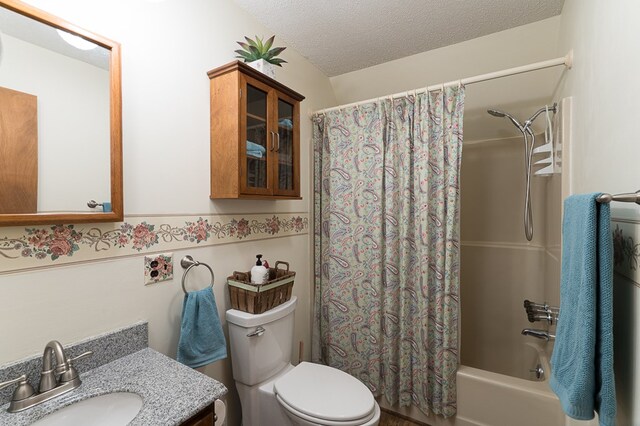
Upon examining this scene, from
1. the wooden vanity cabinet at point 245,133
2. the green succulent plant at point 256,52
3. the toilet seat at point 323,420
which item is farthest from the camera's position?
the green succulent plant at point 256,52

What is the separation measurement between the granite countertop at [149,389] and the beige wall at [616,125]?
1047 mm

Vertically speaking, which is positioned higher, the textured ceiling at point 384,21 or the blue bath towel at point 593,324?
the textured ceiling at point 384,21

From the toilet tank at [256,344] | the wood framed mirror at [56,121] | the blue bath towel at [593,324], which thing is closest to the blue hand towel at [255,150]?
the wood framed mirror at [56,121]

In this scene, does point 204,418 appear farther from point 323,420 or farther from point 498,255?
point 498,255

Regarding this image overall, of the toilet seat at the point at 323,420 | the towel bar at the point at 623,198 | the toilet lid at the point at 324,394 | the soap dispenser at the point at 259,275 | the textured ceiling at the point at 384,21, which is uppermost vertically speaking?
the textured ceiling at the point at 384,21

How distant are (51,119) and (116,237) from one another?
437 millimetres

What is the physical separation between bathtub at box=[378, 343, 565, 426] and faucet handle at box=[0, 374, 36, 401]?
189 cm

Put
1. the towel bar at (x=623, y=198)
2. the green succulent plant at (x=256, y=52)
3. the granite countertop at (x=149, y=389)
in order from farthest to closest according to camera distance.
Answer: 1. the green succulent plant at (x=256, y=52)
2. the granite countertop at (x=149, y=389)
3. the towel bar at (x=623, y=198)

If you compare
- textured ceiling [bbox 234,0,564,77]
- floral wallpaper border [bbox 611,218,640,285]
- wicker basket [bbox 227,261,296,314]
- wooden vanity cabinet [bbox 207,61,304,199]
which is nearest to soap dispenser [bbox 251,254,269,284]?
wicker basket [bbox 227,261,296,314]

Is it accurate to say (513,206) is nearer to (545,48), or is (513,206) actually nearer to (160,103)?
(545,48)

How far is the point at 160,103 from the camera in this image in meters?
1.24

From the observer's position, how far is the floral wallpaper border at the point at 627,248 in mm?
641

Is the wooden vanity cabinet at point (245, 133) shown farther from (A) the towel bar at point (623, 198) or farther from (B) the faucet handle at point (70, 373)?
(A) the towel bar at point (623, 198)

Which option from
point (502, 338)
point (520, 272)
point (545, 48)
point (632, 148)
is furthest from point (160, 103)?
point (502, 338)
